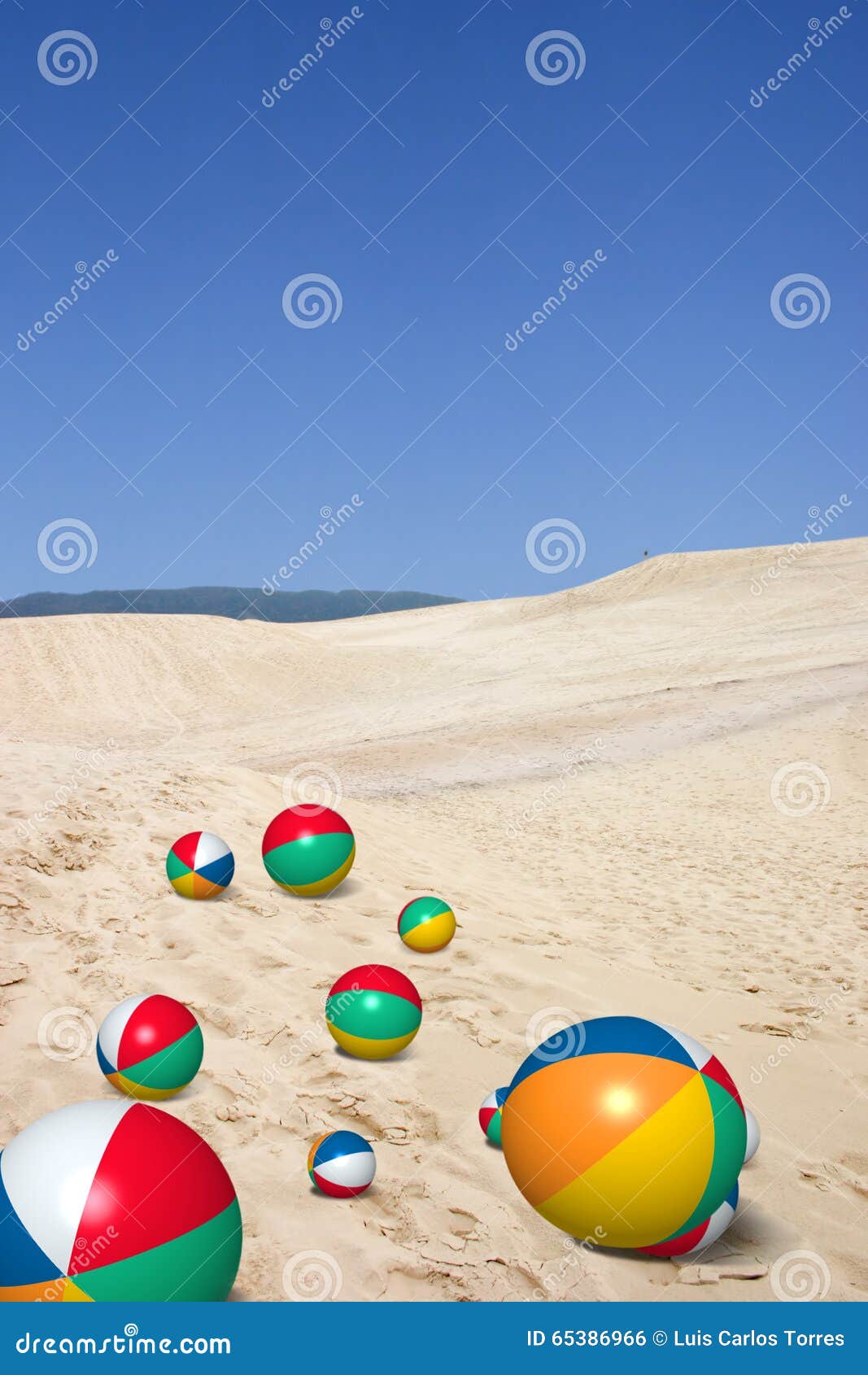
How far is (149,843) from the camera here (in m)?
8.16

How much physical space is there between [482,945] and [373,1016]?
92.0 inches

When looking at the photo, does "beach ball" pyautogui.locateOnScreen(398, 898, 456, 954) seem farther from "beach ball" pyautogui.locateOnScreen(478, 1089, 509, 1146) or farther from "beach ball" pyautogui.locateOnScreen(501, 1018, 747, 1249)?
"beach ball" pyautogui.locateOnScreen(501, 1018, 747, 1249)

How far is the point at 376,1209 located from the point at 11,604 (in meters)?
190

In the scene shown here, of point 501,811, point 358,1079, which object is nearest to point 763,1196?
point 358,1079

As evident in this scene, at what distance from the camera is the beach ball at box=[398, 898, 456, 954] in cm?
718

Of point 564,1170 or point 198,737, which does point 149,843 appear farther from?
point 198,737

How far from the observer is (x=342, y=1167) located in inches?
157

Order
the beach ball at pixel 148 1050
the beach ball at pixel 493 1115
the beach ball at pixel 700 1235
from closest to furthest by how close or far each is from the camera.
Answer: the beach ball at pixel 700 1235 → the beach ball at pixel 493 1115 → the beach ball at pixel 148 1050

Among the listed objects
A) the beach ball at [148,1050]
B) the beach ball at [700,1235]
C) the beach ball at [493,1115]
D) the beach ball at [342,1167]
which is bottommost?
the beach ball at [148,1050]

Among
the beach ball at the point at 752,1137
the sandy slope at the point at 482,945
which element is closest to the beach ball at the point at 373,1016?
the sandy slope at the point at 482,945

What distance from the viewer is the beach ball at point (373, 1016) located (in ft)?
17.5

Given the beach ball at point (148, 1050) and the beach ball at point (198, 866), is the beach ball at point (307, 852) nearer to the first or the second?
the beach ball at point (198, 866)

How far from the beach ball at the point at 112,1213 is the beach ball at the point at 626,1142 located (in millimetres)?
1287

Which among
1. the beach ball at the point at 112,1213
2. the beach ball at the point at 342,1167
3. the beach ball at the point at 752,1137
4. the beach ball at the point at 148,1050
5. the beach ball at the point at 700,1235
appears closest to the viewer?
the beach ball at the point at 112,1213
